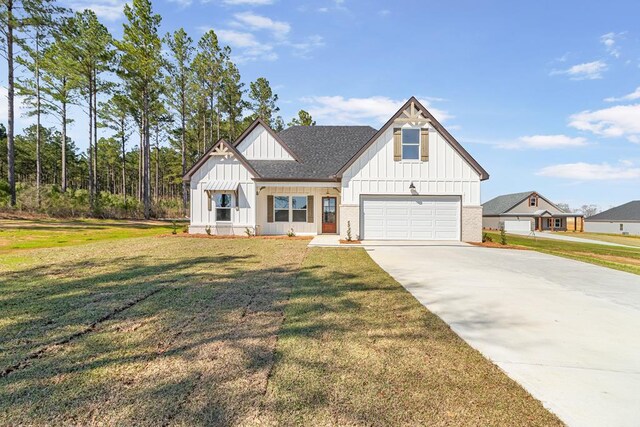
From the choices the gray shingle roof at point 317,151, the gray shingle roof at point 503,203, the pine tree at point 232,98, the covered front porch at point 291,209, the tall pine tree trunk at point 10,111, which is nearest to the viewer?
the gray shingle roof at point 317,151

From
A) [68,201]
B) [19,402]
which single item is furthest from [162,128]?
[19,402]

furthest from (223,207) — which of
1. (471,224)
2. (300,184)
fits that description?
(471,224)

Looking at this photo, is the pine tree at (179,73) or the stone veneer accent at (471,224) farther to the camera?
the pine tree at (179,73)

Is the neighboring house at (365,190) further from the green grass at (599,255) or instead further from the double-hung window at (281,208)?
the green grass at (599,255)

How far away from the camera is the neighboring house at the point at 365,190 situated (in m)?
15.2

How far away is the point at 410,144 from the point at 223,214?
411 inches

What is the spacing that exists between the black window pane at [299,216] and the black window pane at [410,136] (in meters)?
6.68

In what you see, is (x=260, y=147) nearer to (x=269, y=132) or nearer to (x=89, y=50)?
(x=269, y=132)

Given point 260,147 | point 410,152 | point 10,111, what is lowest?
point 410,152

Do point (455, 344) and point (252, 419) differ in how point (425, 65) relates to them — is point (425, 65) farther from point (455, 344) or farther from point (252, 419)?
point (252, 419)

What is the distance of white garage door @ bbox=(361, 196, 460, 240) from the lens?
50.5 ft

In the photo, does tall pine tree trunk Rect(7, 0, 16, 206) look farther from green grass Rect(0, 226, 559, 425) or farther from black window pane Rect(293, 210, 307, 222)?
green grass Rect(0, 226, 559, 425)

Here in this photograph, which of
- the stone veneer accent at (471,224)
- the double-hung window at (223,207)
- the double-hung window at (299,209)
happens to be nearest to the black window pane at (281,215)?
the double-hung window at (299,209)

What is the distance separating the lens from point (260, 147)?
61.4 ft
